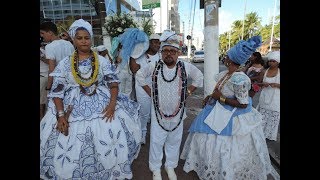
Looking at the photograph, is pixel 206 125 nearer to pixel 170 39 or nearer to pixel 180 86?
pixel 180 86

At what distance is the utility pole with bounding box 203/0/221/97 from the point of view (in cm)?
668

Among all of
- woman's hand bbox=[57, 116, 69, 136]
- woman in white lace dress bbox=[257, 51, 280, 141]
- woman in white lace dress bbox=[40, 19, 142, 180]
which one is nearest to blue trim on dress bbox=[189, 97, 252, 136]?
Answer: woman in white lace dress bbox=[40, 19, 142, 180]

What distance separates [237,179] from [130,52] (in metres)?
2.78

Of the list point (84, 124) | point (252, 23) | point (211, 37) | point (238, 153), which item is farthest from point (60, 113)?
point (252, 23)

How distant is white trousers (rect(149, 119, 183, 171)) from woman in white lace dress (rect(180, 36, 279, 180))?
14.0 inches

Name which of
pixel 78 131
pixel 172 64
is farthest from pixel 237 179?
pixel 78 131

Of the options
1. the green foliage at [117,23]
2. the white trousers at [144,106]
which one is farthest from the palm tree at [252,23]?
the white trousers at [144,106]

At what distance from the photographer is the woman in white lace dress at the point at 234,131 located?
3312 millimetres

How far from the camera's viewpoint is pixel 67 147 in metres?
3.12

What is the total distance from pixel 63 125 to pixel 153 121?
1122mm

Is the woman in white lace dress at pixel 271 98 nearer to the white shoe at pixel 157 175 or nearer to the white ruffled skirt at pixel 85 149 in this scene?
the white shoe at pixel 157 175

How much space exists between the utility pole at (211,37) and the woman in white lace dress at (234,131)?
335 centimetres

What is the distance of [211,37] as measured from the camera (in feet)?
22.2

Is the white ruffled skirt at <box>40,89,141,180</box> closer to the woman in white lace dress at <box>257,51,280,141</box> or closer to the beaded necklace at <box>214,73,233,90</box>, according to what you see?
the beaded necklace at <box>214,73,233,90</box>
